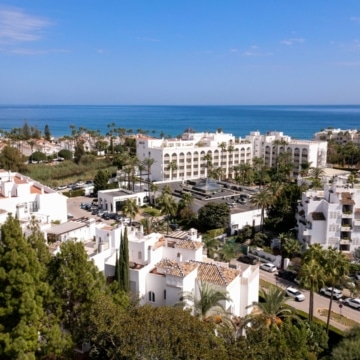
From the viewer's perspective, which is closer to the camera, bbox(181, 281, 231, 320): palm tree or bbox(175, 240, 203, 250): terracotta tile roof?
bbox(181, 281, 231, 320): palm tree

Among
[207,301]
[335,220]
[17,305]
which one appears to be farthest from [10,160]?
[17,305]

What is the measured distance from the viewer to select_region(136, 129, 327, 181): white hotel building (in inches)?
3465

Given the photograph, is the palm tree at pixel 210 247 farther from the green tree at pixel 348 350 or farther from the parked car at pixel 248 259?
the green tree at pixel 348 350

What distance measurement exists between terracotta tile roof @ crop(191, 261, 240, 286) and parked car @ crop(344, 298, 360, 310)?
13577 mm

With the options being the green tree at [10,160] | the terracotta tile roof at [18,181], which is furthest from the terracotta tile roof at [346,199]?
the green tree at [10,160]

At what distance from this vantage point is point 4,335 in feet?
66.1

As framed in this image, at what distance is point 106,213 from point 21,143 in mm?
87439

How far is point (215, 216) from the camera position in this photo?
179 ft

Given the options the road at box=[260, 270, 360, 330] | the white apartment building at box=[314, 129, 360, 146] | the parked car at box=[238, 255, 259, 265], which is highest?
the white apartment building at box=[314, 129, 360, 146]

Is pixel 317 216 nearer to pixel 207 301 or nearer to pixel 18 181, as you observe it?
pixel 207 301

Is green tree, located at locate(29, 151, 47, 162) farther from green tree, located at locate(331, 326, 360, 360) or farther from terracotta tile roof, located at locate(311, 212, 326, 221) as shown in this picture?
green tree, located at locate(331, 326, 360, 360)

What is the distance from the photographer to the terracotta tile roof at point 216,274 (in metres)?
28.8

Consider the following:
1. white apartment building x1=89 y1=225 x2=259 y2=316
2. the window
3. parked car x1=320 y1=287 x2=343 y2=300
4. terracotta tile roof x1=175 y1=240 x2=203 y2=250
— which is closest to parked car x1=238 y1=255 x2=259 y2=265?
parked car x1=320 y1=287 x2=343 y2=300

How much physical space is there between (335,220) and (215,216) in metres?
15.3
